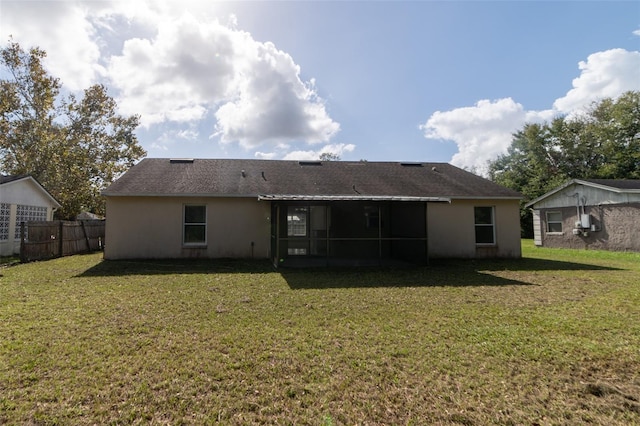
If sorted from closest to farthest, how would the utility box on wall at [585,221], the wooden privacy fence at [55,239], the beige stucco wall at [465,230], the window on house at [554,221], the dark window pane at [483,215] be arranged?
1. the wooden privacy fence at [55,239]
2. the beige stucco wall at [465,230]
3. the dark window pane at [483,215]
4. the utility box on wall at [585,221]
5. the window on house at [554,221]

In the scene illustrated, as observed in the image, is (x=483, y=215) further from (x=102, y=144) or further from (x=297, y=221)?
(x=102, y=144)

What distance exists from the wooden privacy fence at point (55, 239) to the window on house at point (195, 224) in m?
5.38

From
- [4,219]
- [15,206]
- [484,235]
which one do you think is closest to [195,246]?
[4,219]

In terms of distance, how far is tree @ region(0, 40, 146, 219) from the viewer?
1964 centimetres

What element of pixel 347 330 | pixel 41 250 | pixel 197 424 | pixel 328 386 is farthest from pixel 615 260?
pixel 41 250

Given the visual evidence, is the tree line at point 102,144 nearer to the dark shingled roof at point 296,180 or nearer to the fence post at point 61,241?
the dark shingled roof at point 296,180

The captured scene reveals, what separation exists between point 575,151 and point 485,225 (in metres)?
26.5

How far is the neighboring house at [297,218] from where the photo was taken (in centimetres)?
1119

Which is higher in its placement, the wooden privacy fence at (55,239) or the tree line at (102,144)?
the tree line at (102,144)

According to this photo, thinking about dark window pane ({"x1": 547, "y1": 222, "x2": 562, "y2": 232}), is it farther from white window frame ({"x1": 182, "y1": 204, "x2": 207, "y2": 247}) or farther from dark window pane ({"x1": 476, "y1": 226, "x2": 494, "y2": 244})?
white window frame ({"x1": 182, "y1": 204, "x2": 207, "y2": 247})

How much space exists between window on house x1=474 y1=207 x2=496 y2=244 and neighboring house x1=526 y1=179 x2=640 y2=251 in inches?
260

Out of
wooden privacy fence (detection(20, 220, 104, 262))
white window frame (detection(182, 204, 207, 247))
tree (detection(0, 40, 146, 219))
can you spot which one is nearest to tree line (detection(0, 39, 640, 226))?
tree (detection(0, 40, 146, 219))

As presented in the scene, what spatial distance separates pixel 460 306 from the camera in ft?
18.7

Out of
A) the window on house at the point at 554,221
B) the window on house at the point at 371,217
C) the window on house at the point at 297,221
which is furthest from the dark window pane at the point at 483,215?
the window on house at the point at 554,221
